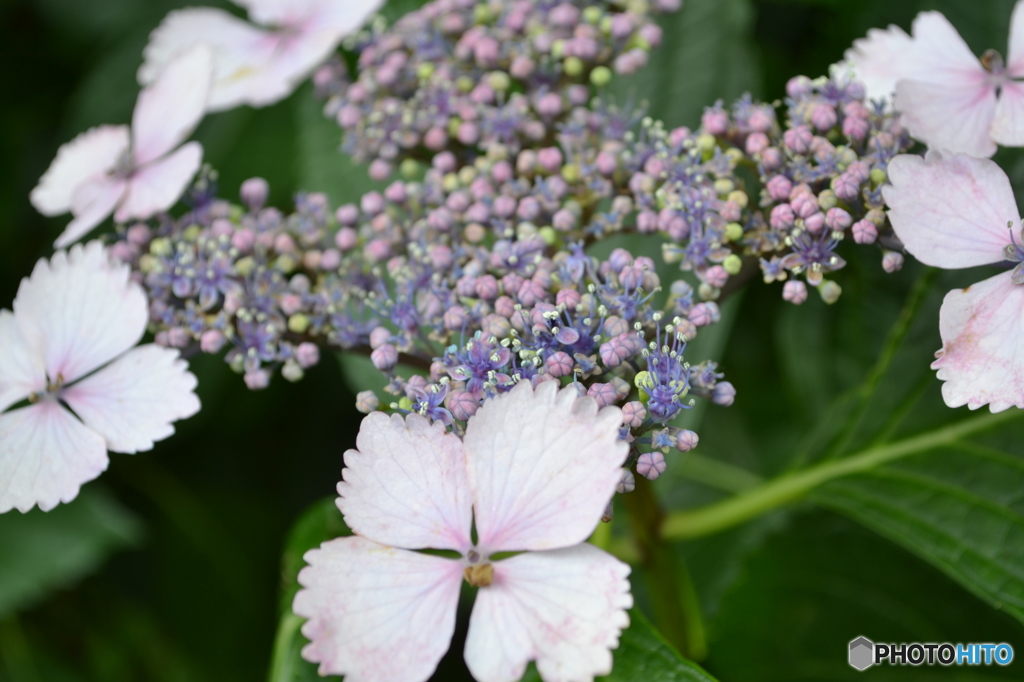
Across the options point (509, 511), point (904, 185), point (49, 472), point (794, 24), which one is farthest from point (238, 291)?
point (794, 24)

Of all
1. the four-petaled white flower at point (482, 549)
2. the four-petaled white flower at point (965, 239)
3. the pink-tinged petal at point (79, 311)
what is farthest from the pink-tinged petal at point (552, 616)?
the pink-tinged petal at point (79, 311)

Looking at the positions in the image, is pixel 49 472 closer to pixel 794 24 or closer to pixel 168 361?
pixel 168 361

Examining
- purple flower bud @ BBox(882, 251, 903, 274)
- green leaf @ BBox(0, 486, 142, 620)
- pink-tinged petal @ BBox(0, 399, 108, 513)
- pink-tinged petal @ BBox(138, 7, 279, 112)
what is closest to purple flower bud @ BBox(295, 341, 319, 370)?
pink-tinged petal @ BBox(0, 399, 108, 513)

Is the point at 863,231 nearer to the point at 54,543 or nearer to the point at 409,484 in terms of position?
the point at 409,484

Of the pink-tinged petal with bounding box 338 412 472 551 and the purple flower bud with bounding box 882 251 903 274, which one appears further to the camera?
the purple flower bud with bounding box 882 251 903 274

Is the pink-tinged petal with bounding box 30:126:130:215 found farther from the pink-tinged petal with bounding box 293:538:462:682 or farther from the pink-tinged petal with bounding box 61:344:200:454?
the pink-tinged petal with bounding box 293:538:462:682

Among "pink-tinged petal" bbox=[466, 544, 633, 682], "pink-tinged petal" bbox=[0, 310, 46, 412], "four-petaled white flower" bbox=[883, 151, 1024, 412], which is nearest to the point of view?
"pink-tinged petal" bbox=[466, 544, 633, 682]
